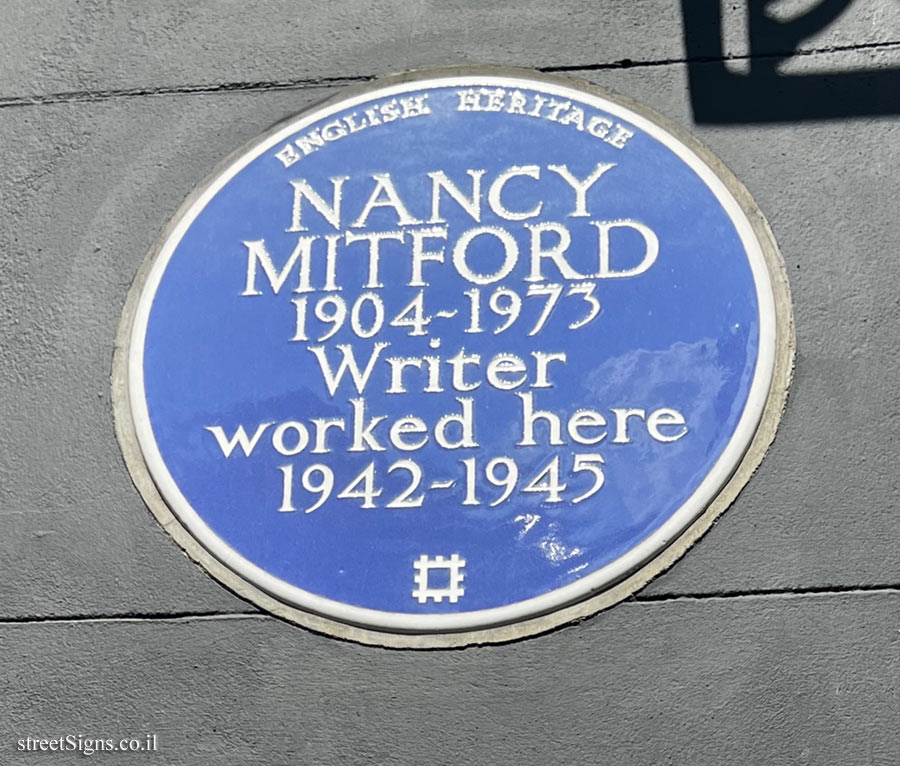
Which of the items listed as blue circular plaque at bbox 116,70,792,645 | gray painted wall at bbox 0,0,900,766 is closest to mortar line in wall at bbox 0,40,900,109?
gray painted wall at bbox 0,0,900,766

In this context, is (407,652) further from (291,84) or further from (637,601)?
(291,84)

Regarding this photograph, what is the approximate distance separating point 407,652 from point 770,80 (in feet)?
7.53

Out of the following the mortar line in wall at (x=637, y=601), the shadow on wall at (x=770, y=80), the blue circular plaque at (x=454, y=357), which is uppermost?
the shadow on wall at (x=770, y=80)

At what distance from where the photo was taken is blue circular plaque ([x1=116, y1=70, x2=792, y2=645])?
479 cm

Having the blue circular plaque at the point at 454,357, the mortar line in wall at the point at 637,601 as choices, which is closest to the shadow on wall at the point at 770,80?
the blue circular plaque at the point at 454,357

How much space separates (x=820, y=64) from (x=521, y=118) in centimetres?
101

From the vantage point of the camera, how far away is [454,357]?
16.9 feet

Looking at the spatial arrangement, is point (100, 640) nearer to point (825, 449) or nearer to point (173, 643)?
point (173, 643)

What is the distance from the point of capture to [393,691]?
4.64 m

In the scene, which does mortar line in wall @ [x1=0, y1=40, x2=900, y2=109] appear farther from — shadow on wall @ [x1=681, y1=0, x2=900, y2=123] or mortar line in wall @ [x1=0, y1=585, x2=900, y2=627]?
mortar line in wall @ [x1=0, y1=585, x2=900, y2=627]

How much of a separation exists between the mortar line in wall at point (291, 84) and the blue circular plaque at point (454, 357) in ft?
0.39

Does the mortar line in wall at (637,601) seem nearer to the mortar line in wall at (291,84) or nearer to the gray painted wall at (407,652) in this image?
the gray painted wall at (407,652)

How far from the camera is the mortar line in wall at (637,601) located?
4.59 metres

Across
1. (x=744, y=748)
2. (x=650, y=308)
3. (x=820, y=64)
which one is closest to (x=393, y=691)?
(x=744, y=748)
